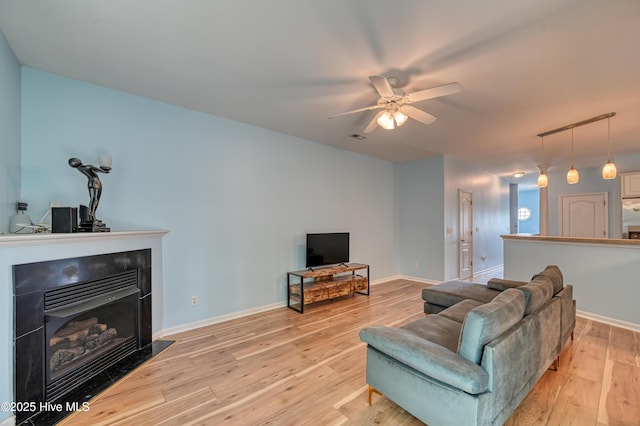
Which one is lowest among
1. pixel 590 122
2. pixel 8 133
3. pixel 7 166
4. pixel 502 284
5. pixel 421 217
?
pixel 502 284

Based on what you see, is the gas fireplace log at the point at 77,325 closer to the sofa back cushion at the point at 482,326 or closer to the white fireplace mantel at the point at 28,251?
the white fireplace mantel at the point at 28,251

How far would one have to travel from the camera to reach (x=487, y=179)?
7324 millimetres

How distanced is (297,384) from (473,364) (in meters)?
1.43

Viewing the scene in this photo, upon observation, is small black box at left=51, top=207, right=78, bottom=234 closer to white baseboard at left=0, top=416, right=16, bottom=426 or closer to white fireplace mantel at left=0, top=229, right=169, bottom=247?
white fireplace mantel at left=0, top=229, right=169, bottom=247

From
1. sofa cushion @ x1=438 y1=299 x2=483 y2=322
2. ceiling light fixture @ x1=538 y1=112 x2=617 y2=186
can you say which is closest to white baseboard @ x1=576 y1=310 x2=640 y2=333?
ceiling light fixture @ x1=538 y1=112 x2=617 y2=186

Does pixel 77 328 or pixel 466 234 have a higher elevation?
pixel 466 234

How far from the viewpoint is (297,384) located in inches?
90.5

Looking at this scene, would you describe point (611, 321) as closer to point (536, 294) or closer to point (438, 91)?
point (536, 294)

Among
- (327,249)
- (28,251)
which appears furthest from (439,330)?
(28,251)

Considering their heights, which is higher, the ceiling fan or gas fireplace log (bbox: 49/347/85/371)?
the ceiling fan

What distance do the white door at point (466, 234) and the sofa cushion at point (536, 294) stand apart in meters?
3.95

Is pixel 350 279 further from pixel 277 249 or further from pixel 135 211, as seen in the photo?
pixel 135 211

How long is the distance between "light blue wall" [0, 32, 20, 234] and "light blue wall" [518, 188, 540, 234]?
45.7ft

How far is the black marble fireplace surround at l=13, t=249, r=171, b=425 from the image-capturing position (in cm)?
187
